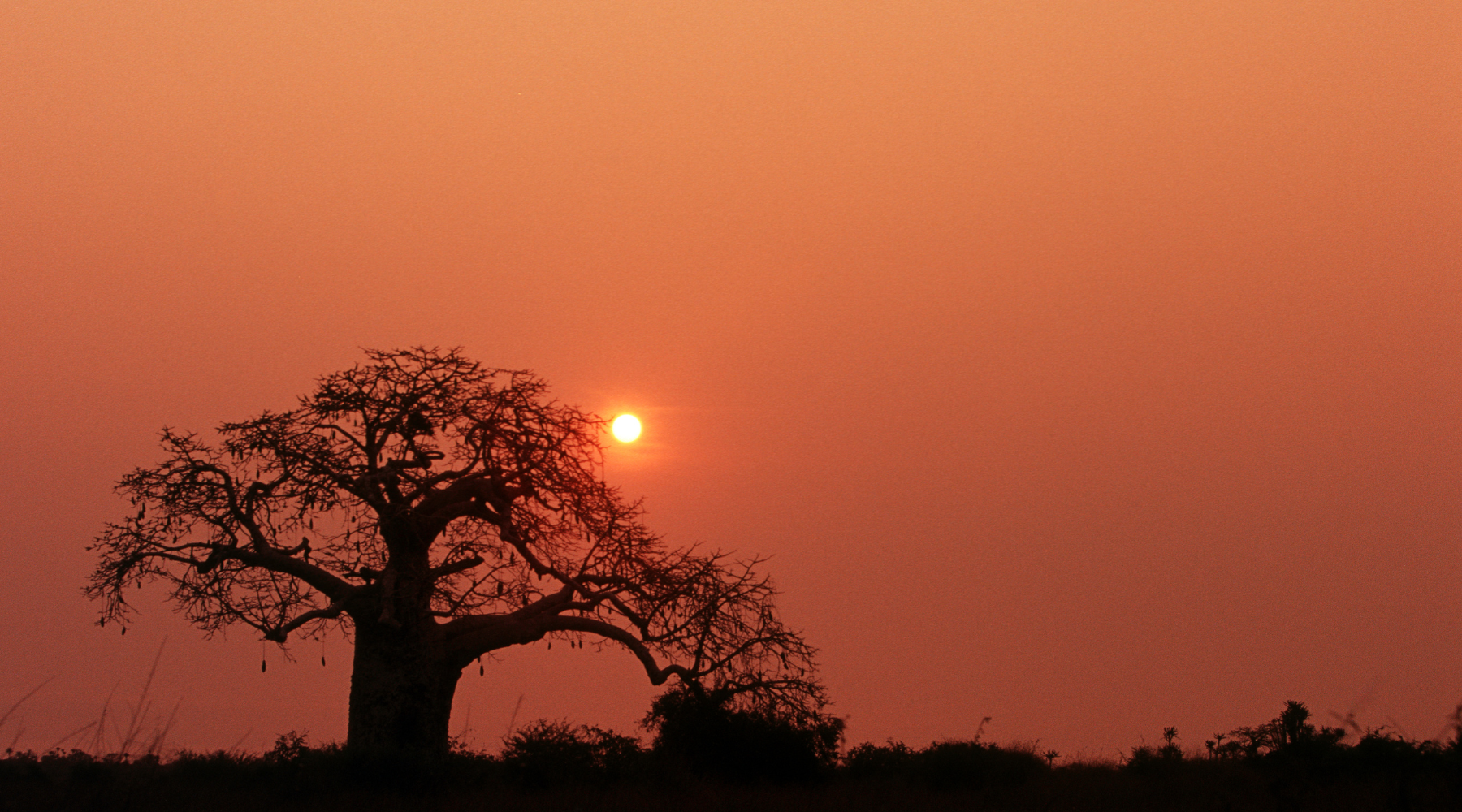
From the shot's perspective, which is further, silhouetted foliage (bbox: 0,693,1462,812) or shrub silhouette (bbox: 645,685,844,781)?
→ shrub silhouette (bbox: 645,685,844,781)

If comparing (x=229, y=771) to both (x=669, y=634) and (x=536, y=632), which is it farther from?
(x=669, y=634)

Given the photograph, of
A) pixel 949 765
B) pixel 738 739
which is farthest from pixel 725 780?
pixel 949 765

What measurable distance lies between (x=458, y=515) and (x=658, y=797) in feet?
20.9

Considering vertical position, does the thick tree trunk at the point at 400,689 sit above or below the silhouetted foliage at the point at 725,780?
above

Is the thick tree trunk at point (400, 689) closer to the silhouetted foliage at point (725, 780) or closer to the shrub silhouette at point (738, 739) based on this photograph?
the silhouetted foliage at point (725, 780)

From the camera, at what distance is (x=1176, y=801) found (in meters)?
14.3

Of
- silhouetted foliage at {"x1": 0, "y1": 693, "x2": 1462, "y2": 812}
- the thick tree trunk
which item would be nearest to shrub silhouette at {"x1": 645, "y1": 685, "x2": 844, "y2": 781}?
silhouetted foliage at {"x1": 0, "y1": 693, "x2": 1462, "y2": 812}

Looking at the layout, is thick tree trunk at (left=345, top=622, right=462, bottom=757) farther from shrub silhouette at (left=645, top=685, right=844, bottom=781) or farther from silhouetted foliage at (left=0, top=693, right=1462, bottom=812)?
shrub silhouette at (left=645, top=685, right=844, bottom=781)

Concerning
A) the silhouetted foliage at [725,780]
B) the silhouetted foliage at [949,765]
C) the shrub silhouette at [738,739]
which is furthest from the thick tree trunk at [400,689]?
the silhouetted foliage at [949,765]

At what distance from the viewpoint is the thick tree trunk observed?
680 inches

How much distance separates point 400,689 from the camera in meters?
17.4

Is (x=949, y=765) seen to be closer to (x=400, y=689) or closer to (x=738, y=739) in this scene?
(x=738, y=739)

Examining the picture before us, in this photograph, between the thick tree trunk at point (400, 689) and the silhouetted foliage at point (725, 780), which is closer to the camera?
the silhouetted foliage at point (725, 780)

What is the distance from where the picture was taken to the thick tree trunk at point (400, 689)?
1727 centimetres
